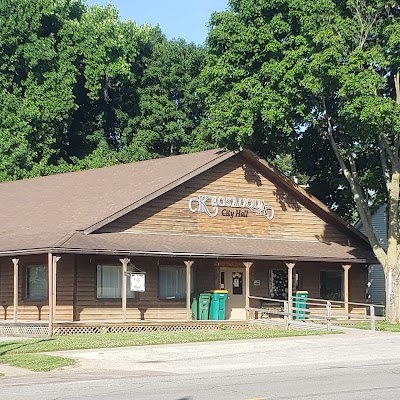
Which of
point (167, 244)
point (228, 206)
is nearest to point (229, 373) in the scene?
point (167, 244)

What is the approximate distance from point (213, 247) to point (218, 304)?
2289mm

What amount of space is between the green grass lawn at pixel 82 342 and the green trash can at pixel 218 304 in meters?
4.23

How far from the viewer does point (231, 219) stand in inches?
1400

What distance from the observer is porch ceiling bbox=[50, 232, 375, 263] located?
30.0 meters

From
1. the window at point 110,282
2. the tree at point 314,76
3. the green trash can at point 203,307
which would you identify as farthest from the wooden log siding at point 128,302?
the tree at point 314,76

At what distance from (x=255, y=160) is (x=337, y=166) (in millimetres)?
8364

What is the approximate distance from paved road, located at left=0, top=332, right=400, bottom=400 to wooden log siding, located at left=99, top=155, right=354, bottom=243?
27.2ft

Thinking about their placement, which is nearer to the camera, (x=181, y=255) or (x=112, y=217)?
(x=112, y=217)

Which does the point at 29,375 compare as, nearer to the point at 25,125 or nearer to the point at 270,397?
the point at 270,397

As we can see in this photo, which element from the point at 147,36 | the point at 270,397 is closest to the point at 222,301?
the point at 270,397

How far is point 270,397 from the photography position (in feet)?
46.9

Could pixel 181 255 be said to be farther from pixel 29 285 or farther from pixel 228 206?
pixel 29 285

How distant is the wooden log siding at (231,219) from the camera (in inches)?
1303

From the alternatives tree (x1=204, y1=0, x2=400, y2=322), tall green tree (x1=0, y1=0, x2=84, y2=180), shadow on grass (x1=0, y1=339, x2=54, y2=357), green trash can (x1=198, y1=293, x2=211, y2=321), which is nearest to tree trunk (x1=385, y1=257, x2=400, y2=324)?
tree (x1=204, y1=0, x2=400, y2=322)
